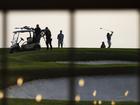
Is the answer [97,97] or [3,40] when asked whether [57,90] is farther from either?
[3,40]

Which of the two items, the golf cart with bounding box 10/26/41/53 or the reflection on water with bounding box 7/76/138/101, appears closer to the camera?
the golf cart with bounding box 10/26/41/53

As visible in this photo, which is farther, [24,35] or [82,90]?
[82,90]

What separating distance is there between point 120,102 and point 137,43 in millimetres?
5575

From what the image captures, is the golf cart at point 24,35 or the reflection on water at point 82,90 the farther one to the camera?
the reflection on water at point 82,90

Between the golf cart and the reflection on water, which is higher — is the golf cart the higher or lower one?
the higher one

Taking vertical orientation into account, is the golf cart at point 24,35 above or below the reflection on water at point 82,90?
above

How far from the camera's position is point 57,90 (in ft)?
26.8

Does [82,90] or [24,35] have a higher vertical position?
[24,35]

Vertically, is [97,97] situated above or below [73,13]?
below
